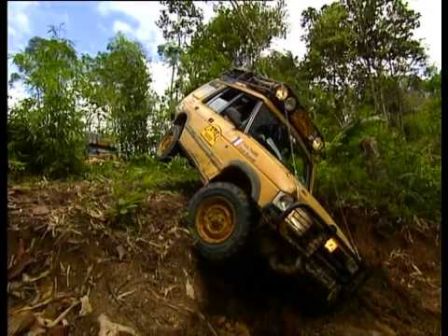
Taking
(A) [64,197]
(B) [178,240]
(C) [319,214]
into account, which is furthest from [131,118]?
(C) [319,214]

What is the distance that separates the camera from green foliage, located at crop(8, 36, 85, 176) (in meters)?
7.99

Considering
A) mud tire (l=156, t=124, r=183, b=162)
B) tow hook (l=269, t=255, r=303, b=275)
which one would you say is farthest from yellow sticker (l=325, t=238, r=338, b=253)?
mud tire (l=156, t=124, r=183, b=162)

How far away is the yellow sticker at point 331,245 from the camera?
5.69 m

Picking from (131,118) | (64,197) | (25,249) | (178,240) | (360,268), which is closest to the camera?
(25,249)

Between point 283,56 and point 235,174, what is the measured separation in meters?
6.99

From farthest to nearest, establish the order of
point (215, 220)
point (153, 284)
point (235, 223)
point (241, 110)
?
point (241, 110), point (215, 220), point (153, 284), point (235, 223)

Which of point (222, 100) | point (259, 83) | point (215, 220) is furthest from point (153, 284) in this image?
point (259, 83)

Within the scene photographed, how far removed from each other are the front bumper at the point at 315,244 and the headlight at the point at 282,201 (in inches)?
1.9

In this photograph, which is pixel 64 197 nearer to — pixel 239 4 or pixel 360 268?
pixel 360 268

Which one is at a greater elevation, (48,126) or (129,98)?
(129,98)

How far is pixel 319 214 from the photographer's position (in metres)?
5.82

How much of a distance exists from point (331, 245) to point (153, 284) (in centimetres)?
194

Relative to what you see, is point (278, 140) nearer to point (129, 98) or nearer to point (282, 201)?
point (282, 201)

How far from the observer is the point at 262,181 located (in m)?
5.86
